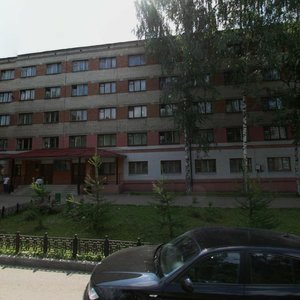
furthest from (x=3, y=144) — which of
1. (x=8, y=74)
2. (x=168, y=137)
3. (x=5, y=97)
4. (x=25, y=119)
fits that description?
(x=168, y=137)

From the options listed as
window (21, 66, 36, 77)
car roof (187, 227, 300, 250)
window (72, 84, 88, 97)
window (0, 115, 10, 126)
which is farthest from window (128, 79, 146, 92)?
car roof (187, 227, 300, 250)

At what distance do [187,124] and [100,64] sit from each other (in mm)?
12707

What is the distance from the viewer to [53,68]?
111 feet

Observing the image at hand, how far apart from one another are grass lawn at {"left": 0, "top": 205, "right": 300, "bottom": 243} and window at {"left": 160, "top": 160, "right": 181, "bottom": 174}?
11.4 m

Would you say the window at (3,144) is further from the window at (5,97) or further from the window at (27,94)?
the window at (27,94)

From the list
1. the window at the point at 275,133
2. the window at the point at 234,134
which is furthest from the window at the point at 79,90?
the window at the point at 275,133

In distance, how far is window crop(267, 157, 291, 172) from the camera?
2748 centimetres

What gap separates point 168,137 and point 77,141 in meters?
8.70

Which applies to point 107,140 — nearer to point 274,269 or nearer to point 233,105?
Answer: point 233,105

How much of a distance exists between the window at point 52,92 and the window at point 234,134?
16.6m

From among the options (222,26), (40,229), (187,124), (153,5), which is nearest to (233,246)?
(40,229)

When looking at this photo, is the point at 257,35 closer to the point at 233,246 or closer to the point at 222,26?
the point at 222,26

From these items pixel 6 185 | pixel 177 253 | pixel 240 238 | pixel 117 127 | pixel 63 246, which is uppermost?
pixel 117 127

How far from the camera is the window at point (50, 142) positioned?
3241 cm
